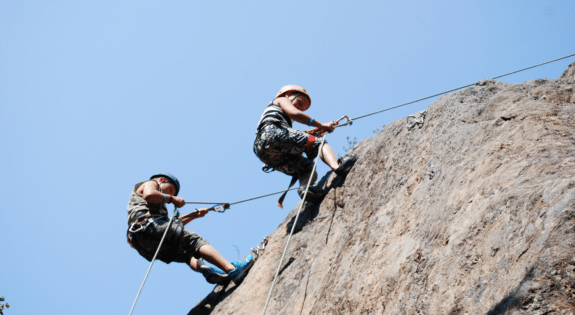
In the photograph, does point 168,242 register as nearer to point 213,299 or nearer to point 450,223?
point 213,299

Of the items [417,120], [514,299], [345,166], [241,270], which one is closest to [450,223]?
[514,299]

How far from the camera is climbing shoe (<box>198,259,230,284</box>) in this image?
7180 mm

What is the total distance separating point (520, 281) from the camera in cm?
291

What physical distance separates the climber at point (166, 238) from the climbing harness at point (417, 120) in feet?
9.31

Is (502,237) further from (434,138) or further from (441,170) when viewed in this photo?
(434,138)

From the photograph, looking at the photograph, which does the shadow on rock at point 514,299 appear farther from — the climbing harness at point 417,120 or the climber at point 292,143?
the climber at point 292,143

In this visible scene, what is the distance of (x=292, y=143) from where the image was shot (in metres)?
6.98

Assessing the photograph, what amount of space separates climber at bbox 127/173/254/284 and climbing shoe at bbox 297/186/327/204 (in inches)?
48.1

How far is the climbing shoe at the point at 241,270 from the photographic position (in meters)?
6.88

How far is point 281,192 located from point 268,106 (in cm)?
129

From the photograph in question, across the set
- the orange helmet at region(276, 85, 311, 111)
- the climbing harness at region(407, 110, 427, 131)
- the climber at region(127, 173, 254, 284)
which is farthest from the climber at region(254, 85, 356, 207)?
the climber at region(127, 173, 254, 284)

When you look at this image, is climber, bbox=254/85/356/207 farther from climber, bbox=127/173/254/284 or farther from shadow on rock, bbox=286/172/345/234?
climber, bbox=127/173/254/284

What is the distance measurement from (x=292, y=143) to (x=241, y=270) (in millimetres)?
1895

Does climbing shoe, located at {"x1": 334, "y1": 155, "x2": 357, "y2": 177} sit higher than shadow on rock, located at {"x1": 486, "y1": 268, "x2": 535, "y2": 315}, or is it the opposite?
climbing shoe, located at {"x1": 334, "y1": 155, "x2": 357, "y2": 177}
